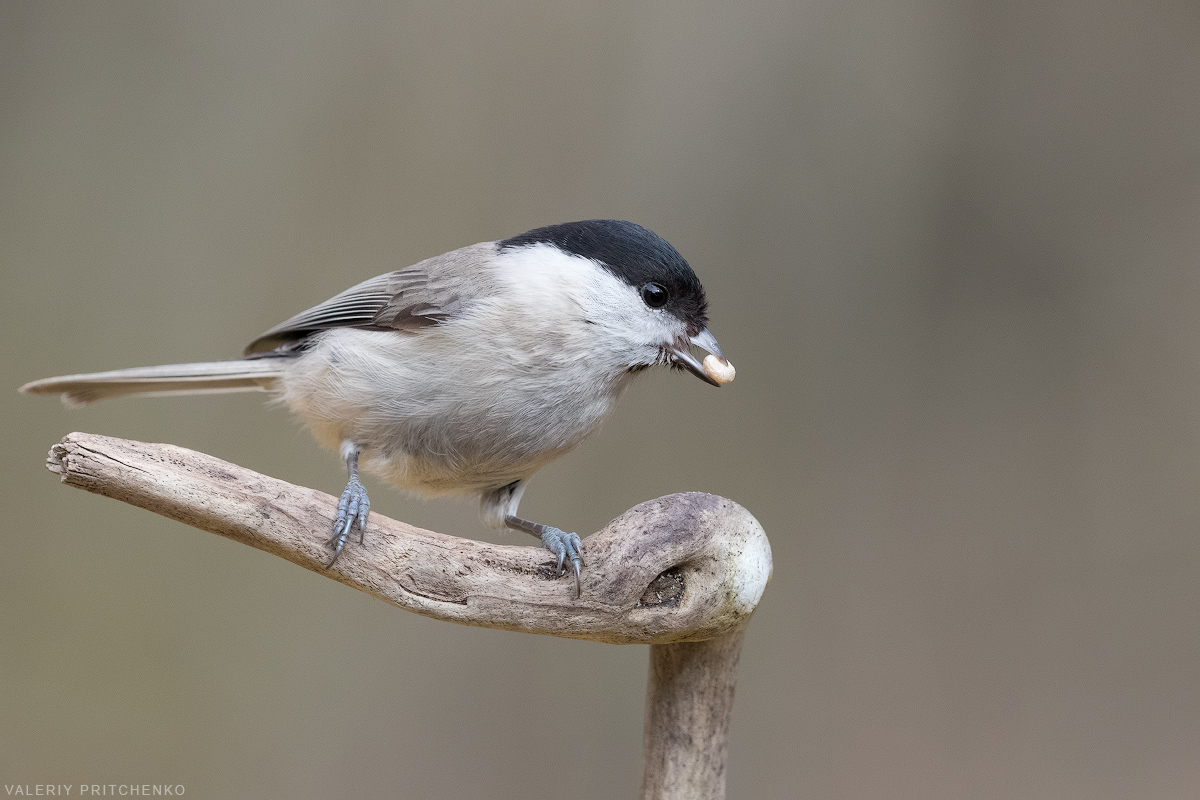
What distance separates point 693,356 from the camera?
1.40m

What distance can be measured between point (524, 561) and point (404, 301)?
529 mm

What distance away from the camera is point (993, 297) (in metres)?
2.38

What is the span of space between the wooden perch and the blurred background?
1.09 meters

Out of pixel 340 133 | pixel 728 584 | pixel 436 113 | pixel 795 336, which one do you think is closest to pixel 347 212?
pixel 340 133

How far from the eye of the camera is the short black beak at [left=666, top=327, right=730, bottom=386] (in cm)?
135

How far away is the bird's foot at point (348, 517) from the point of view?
3.94 ft

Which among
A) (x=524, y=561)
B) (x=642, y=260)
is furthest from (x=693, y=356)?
(x=524, y=561)

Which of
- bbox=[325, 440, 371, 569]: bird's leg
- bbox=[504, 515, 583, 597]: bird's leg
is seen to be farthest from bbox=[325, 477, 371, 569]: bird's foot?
bbox=[504, 515, 583, 597]: bird's leg

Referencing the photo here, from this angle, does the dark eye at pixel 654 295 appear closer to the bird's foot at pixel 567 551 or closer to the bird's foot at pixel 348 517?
the bird's foot at pixel 567 551

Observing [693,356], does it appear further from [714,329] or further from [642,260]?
[714,329]

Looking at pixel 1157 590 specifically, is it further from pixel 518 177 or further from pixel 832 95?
pixel 518 177

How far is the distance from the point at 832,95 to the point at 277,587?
2.07 meters

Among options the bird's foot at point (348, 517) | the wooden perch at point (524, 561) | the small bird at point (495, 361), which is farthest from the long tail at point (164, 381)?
the bird's foot at point (348, 517)

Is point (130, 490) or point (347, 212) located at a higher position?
point (347, 212)
